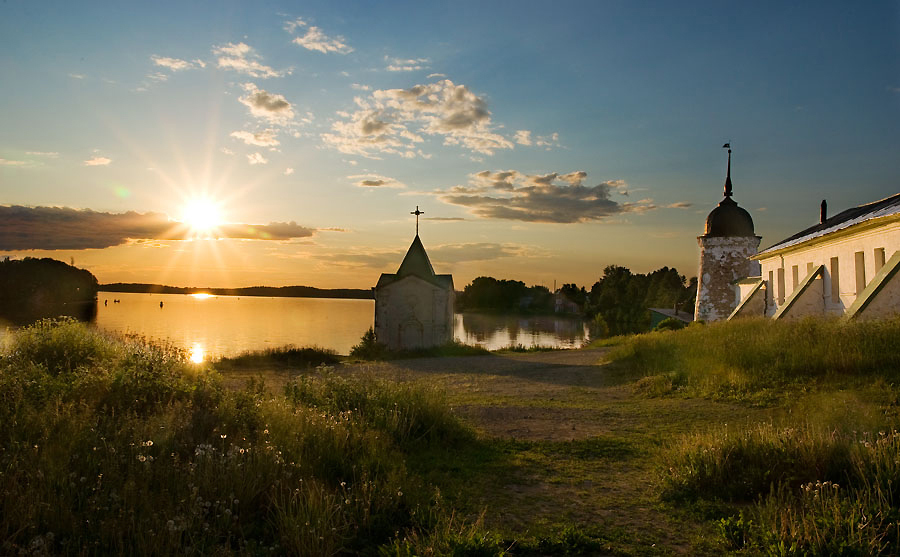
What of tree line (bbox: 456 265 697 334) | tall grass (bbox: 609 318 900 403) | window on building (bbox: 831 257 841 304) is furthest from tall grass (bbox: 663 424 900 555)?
tree line (bbox: 456 265 697 334)

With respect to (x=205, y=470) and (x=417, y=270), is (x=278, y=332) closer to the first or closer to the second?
(x=417, y=270)

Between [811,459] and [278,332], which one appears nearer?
[811,459]

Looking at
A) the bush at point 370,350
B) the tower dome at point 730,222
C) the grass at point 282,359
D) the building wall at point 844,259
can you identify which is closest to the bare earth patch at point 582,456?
the grass at point 282,359

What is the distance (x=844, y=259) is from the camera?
1773cm

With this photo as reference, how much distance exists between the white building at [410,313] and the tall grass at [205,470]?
855 inches

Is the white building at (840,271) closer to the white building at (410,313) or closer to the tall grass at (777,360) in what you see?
the tall grass at (777,360)

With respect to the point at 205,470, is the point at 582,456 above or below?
below

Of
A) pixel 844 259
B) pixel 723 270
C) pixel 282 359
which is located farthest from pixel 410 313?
pixel 844 259

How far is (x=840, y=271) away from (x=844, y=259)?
1.68ft

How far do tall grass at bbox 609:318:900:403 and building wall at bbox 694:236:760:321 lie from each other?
19336 mm

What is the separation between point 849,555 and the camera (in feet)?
13.6

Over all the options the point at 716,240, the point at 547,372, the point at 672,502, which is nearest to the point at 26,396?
the point at 672,502

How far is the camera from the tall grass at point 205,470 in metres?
4.31

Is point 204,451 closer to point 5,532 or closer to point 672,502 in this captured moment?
point 5,532
